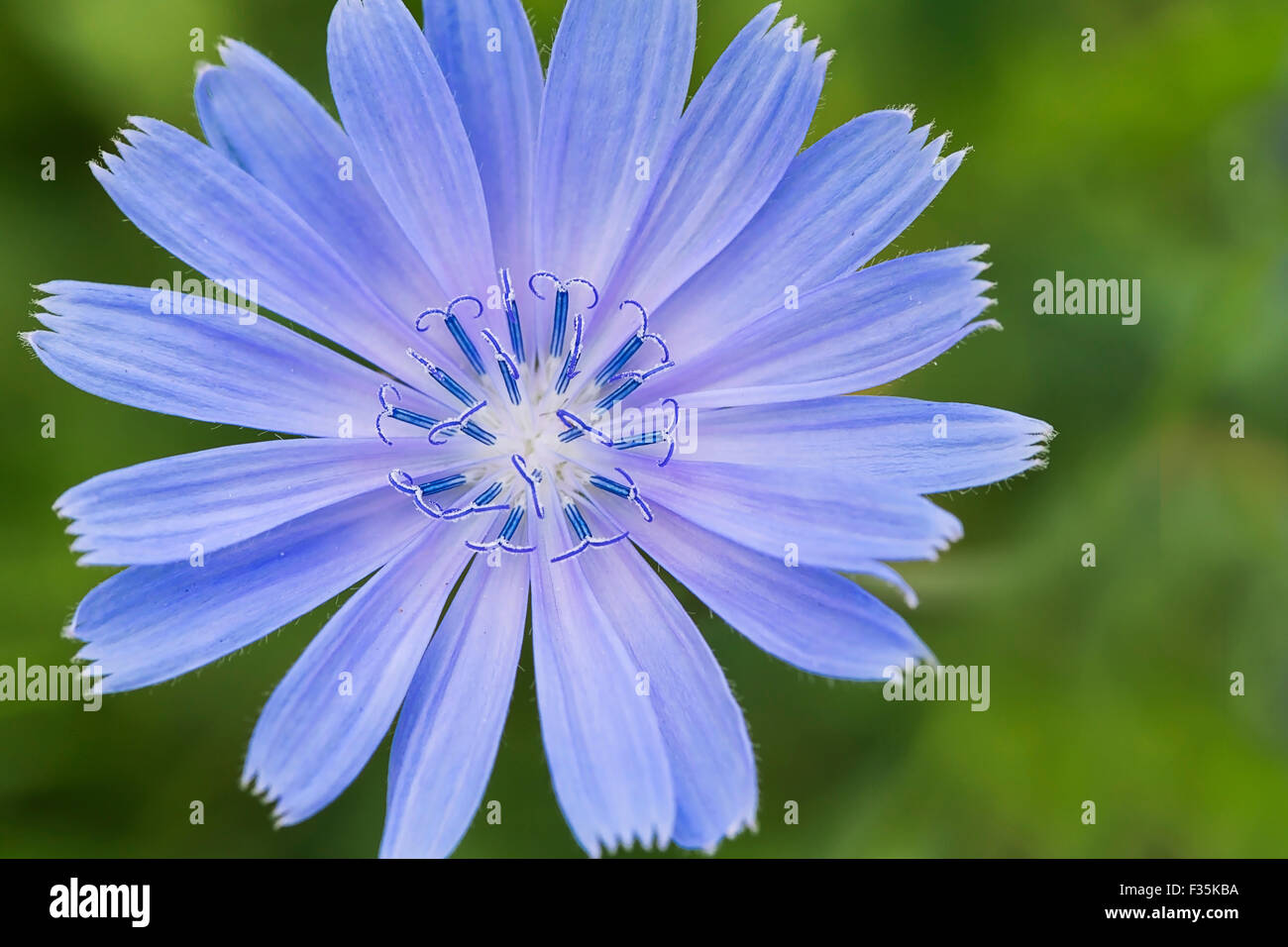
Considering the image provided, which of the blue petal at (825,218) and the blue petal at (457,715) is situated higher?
the blue petal at (825,218)

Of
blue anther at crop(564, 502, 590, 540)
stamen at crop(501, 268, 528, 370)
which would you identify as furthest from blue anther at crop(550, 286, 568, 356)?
blue anther at crop(564, 502, 590, 540)

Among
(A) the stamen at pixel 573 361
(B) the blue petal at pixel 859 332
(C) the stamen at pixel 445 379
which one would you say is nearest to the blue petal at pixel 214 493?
(C) the stamen at pixel 445 379

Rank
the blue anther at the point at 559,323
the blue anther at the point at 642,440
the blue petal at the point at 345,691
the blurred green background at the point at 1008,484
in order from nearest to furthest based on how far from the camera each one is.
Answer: the blue petal at the point at 345,691, the blue anther at the point at 642,440, the blue anther at the point at 559,323, the blurred green background at the point at 1008,484

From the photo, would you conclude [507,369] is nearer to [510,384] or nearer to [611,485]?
[510,384]

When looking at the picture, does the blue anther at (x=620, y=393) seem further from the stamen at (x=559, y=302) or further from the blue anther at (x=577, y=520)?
the blue anther at (x=577, y=520)

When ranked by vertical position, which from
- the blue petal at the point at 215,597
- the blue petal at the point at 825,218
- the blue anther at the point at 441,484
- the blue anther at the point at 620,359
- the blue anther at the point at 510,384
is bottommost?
the blue petal at the point at 215,597

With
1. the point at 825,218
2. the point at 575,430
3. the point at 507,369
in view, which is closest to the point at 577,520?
the point at 575,430
